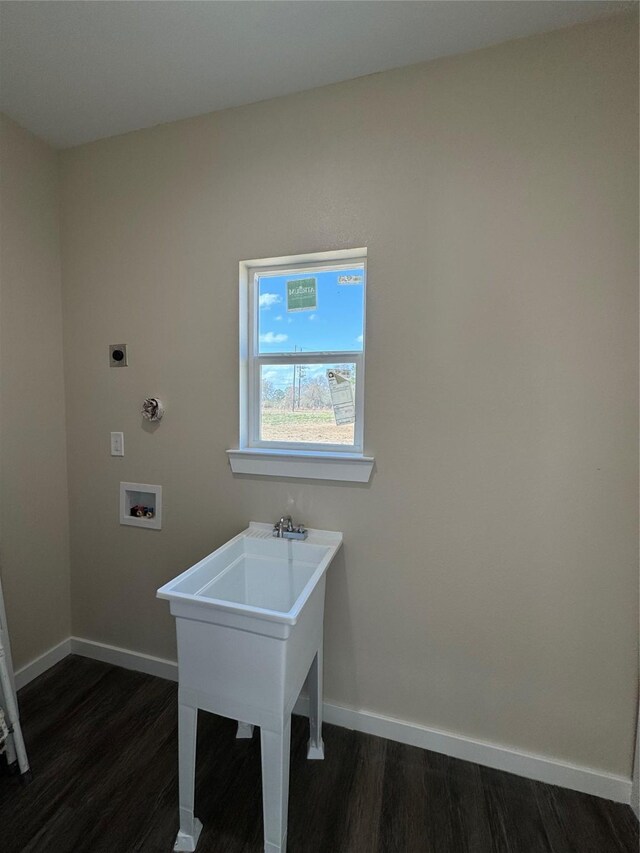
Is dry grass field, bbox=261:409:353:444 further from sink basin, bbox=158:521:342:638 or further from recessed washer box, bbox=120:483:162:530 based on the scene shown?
recessed washer box, bbox=120:483:162:530

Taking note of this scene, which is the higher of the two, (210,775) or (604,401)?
(604,401)

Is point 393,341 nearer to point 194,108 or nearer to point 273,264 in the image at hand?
point 273,264

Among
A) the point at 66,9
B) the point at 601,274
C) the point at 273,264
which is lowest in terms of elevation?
the point at 601,274

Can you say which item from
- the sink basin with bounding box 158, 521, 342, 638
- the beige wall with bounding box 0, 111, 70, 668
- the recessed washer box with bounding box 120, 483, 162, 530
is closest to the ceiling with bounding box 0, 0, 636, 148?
the beige wall with bounding box 0, 111, 70, 668

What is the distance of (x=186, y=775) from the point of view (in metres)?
1.10

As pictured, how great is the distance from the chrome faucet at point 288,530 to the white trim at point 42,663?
1461 millimetres

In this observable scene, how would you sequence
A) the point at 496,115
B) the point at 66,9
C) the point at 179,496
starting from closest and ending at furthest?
the point at 66,9 < the point at 496,115 < the point at 179,496

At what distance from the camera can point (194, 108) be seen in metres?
1.58

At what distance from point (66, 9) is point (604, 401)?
2.22 meters

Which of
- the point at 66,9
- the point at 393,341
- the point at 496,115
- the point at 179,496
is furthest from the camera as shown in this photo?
the point at 179,496

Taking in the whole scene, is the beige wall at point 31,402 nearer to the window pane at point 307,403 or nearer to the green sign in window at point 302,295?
the window pane at point 307,403

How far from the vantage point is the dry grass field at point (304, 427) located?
160cm

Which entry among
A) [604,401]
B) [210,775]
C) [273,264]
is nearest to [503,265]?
[604,401]

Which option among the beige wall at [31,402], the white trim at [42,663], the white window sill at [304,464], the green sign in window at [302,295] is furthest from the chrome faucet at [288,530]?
the white trim at [42,663]
